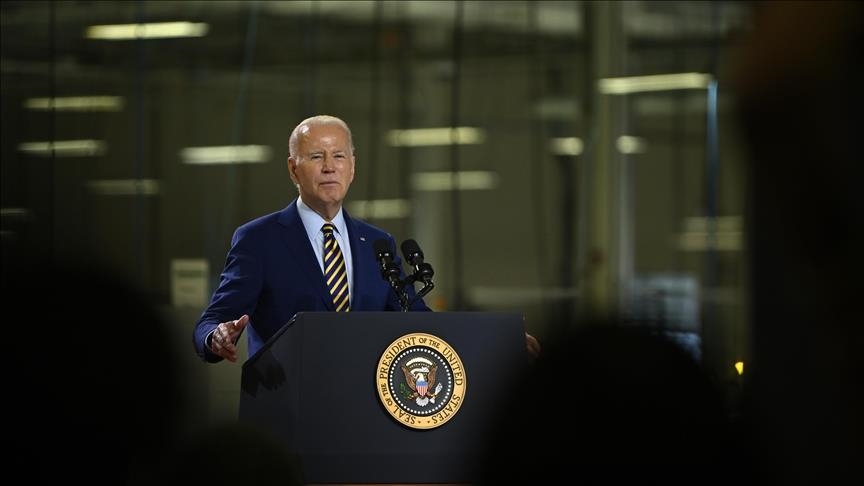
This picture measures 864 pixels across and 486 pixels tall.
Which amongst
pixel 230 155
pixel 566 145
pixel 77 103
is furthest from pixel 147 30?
pixel 566 145

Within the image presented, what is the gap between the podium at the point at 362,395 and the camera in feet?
7.36

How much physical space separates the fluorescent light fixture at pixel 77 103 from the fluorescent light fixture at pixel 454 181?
75.9 inches

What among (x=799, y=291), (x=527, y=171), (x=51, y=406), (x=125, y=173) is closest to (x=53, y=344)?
(x=51, y=406)

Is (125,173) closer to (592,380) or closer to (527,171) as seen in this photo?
(527,171)

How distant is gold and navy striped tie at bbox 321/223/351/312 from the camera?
282cm

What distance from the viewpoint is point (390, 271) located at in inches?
101

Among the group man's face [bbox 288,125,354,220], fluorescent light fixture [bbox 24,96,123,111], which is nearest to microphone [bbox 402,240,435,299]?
man's face [bbox 288,125,354,220]

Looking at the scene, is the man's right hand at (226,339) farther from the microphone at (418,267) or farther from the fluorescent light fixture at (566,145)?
the fluorescent light fixture at (566,145)

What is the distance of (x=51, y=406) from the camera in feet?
2.66

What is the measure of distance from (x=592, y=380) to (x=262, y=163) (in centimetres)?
795

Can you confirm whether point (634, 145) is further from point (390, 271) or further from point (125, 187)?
point (390, 271)

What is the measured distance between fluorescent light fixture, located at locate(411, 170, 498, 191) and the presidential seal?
21.3 feet

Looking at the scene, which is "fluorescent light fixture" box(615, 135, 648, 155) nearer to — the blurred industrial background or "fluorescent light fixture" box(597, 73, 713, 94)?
the blurred industrial background

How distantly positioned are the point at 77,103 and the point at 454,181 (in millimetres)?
2464
